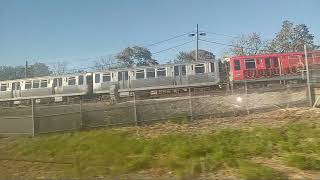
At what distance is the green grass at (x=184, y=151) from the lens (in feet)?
27.8

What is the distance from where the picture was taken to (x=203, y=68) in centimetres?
3362

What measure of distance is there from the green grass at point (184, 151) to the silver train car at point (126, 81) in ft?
61.2

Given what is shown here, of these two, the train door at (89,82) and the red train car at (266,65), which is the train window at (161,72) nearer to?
the red train car at (266,65)

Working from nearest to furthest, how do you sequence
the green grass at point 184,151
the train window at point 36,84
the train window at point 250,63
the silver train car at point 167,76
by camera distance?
the green grass at point 184,151 → the silver train car at point 167,76 → the train window at point 250,63 → the train window at point 36,84

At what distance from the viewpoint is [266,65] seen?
33.9m

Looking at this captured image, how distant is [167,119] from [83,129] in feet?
11.0

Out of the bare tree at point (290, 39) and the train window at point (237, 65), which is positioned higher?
the bare tree at point (290, 39)

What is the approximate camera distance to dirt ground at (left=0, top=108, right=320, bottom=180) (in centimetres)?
814

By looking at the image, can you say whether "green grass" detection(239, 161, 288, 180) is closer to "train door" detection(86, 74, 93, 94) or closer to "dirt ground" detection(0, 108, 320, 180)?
"dirt ground" detection(0, 108, 320, 180)

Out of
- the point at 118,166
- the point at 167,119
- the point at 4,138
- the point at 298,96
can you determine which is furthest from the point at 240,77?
the point at 118,166

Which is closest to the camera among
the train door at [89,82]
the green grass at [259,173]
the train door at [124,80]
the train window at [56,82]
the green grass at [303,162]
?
the green grass at [259,173]

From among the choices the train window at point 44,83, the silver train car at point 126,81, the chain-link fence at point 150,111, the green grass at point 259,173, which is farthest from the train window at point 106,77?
the green grass at point 259,173

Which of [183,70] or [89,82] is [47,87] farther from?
[183,70]

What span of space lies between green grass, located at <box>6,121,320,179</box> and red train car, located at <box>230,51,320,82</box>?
21.6 meters
